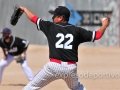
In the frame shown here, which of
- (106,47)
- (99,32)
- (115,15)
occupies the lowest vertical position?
(106,47)

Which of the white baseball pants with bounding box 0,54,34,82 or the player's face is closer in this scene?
the player's face

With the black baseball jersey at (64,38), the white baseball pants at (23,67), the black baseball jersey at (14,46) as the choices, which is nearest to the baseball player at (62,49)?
the black baseball jersey at (64,38)

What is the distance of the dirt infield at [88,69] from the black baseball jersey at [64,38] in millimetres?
4328

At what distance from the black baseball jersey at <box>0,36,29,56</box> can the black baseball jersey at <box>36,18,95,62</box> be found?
537 cm

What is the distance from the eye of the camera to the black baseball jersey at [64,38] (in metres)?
7.02

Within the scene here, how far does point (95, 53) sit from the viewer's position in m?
22.0

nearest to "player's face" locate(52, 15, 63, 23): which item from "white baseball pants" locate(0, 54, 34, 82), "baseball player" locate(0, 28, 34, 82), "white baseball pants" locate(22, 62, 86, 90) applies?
"white baseball pants" locate(22, 62, 86, 90)

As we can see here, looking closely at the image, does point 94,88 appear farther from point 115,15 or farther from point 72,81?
point 115,15

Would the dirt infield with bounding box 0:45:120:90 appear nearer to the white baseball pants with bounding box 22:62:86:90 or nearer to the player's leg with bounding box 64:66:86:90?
the player's leg with bounding box 64:66:86:90

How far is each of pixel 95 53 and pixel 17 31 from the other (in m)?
4.77

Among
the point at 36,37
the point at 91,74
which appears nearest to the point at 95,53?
the point at 36,37

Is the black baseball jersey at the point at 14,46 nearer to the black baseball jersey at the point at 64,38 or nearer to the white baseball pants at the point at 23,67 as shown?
the white baseball pants at the point at 23,67

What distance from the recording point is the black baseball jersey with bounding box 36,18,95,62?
7.02 m

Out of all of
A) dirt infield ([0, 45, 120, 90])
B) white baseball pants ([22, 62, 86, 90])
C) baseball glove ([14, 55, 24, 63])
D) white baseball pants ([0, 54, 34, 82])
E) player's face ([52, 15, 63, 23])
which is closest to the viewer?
white baseball pants ([22, 62, 86, 90])
